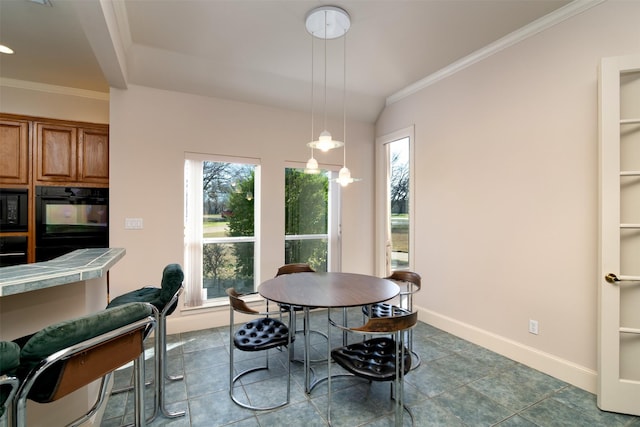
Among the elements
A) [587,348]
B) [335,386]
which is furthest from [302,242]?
[587,348]

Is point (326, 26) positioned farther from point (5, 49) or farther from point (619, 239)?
point (5, 49)

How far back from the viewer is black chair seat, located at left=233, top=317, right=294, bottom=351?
6.91 ft

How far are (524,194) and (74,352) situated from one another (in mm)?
3287

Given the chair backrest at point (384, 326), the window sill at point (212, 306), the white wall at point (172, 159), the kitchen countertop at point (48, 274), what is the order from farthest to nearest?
1. the window sill at point (212, 306)
2. the white wall at point (172, 159)
3. the chair backrest at point (384, 326)
4. the kitchen countertop at point (48, 274)

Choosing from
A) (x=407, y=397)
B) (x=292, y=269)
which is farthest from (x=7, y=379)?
(x=292, y=269)

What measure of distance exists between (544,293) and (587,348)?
467mm

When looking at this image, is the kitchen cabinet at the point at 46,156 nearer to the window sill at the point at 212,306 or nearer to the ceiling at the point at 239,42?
the ceiling at the point at 239,42

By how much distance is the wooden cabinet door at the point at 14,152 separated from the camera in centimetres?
306

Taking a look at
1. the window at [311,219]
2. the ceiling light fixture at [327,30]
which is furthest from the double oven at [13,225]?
the ceiling light fixture at [327,30]

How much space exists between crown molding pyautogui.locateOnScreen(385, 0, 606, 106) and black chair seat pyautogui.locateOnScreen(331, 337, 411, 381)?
2.93m

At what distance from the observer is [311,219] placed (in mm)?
4336

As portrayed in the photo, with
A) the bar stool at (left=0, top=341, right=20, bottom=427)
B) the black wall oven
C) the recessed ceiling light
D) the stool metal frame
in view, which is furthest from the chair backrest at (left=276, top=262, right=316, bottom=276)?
the recessed ceiling light

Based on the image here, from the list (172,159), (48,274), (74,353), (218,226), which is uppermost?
(172,159)

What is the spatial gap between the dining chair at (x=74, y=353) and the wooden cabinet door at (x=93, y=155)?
103 inches
